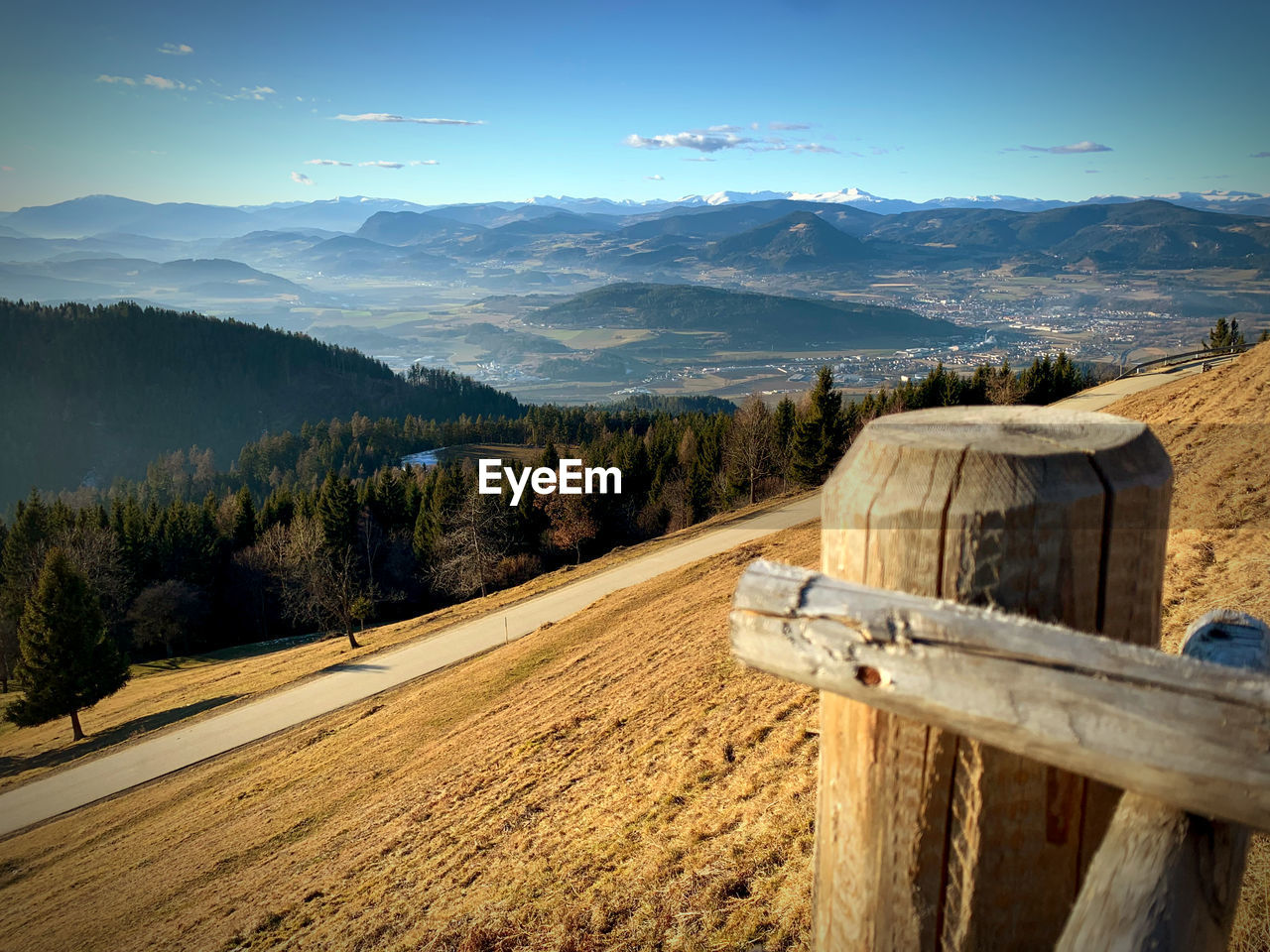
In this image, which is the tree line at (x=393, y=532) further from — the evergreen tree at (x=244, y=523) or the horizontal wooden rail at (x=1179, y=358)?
the horizontal wooden rail at (x=1179, y=358)

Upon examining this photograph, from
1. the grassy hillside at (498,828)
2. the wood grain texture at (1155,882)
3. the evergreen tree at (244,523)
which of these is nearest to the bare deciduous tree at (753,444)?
the grassy hillside at (498,828)

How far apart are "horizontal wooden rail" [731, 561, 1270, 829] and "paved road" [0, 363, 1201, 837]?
73.0 feet

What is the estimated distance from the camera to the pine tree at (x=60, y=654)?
94.7ft

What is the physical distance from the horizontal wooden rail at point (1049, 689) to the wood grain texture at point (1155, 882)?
0.29 feet

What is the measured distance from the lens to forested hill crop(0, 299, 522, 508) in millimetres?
164000

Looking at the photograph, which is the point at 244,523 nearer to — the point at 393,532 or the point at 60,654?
the point at 393,532

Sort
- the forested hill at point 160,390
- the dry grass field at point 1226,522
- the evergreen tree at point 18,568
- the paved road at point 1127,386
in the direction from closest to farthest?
the dry grass field at point 1226,522 → the paved road at point 1127,386 → the evergreen tree at point 18,568 → the forested hill at point 160,390

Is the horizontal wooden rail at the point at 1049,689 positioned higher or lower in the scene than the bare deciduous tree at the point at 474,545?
higher

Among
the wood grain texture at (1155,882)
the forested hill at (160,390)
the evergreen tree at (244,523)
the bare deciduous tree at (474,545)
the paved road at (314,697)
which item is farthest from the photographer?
the forested hill at (160,390)

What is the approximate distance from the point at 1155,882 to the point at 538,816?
8.79 meters

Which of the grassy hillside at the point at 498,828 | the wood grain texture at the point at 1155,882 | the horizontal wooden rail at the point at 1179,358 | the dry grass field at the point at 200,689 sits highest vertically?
the horizontal wooden rail at the point at 1179,358

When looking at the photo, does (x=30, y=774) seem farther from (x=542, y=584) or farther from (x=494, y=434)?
(x=494, y=434)

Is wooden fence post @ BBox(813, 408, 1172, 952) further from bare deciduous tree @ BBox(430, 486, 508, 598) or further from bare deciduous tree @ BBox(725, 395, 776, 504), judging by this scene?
bare deciduous tree @ BBox(725, 395, 776, 504)

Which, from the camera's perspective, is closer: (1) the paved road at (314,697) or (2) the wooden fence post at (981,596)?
(2) the wooden fence post at (981,596)
